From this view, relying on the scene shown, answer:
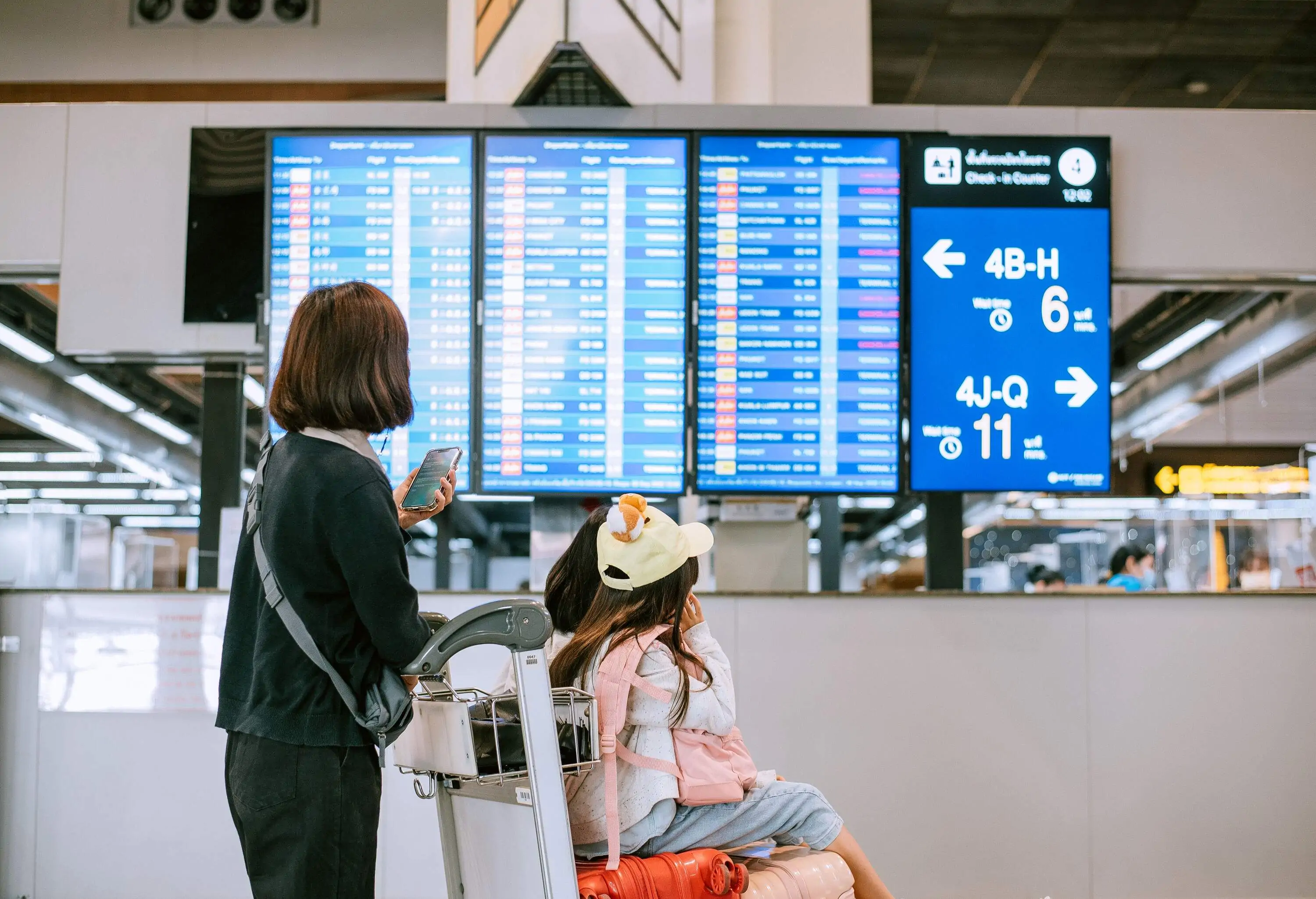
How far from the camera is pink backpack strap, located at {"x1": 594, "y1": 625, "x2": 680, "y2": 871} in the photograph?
2.13 meters

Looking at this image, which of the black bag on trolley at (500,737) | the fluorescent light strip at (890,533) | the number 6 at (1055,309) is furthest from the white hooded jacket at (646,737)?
the fluorescent light strip at (890,533)

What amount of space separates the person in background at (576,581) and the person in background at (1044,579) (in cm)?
728

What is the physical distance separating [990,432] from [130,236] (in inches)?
139

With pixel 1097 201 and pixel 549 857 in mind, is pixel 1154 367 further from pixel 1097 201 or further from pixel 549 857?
pixel 549 857

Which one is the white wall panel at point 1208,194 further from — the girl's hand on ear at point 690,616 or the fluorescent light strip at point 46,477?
the fluorescent light strip at point 46,477

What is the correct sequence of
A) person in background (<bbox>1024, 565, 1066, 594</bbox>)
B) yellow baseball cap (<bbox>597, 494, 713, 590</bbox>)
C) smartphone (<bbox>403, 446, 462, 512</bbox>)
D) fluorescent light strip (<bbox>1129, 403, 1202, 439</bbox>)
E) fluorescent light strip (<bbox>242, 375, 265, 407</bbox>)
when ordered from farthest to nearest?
person in background (<bbox>1024, 565, 1066, 594</bbox>)
fluorescent light strip (<bbox>1129, 403, 1202, 439</bbox>)
fluorescent light strip (<bbox>242, 375, 265, 407</bbox>)
yellow baseball cap (<bbox>597, 494, 713, 590</bbox>)
smartphone (<bbox>403, 446, 462, 512</bbox>)

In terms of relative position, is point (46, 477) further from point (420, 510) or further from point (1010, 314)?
point (1010, 314)

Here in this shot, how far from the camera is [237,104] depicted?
470cm

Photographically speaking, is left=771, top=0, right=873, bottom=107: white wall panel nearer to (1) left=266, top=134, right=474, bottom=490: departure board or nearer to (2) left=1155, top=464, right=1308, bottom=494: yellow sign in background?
(1) left=266, top=134, right=474, bottom=490: departure board

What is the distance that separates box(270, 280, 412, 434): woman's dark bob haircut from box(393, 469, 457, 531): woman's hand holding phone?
0.63ft

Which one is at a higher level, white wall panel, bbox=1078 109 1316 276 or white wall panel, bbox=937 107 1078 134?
white wall panel, bbox=937 107 1078 134

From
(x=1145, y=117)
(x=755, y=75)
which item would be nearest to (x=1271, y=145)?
(x=1145, y=117)

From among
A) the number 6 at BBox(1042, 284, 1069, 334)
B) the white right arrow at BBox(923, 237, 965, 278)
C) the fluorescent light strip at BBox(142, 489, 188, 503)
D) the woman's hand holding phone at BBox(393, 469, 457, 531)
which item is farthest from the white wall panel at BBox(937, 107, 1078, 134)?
the fluorescent light strip at BBox(142, 489, 188, 503)

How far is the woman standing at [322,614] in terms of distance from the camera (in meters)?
1.82
